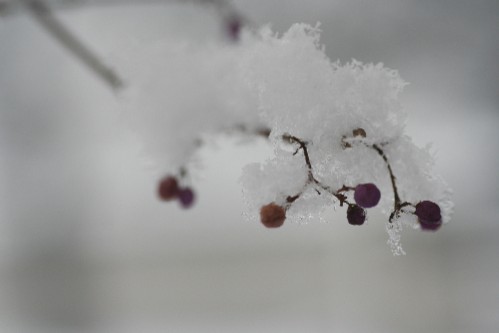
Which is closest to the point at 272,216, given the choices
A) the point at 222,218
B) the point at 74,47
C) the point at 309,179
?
the point at 309,179

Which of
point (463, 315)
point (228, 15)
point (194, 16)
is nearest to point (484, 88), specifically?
point (463, 315)

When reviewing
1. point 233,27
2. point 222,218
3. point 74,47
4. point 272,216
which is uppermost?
point 222,218

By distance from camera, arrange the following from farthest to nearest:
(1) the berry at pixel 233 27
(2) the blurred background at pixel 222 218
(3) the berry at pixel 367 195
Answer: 1. (2) the blurred background at pixel 222 218
2. (1) the berry at pixel 233 27
3. (3) the berry at pixel 367 195

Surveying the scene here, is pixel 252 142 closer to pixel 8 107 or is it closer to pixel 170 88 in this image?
pixel 170 88

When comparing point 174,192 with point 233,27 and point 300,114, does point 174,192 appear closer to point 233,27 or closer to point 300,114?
point 300,114

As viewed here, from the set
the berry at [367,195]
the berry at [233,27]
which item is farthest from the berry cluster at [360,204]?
the berry at [233,27]

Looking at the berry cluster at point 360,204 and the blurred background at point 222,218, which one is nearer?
the berry cluster at point 360,204

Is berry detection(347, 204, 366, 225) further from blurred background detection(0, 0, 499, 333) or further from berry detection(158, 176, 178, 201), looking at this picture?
blurred background detection(0, 0, 499, 333)

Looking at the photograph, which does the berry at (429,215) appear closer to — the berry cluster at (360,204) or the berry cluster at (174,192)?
the berry cluster at (360,204)
